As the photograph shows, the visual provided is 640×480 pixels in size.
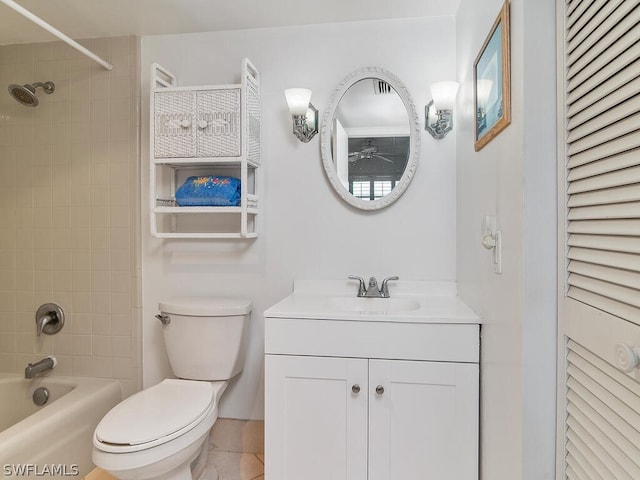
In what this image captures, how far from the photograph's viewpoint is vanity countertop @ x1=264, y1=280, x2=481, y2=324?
1.49m

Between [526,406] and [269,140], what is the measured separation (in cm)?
157

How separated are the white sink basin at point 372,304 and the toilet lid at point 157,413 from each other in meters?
0.66

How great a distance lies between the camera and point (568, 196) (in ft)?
3.16

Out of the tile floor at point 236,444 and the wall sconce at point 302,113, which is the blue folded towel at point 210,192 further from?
the tile floor at point 236,444

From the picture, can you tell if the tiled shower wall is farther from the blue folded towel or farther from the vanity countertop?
the vanity countertop

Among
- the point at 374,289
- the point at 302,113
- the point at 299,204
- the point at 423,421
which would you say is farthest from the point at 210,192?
the point at 423,421

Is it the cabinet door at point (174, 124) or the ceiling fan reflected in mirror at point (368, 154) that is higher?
the cabinet door at point (174, 124)

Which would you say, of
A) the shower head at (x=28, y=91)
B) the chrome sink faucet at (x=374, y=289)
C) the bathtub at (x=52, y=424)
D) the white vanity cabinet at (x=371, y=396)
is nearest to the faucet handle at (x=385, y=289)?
the chrome sink faucet at (x=374, y=289)

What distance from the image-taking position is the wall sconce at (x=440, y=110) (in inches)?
69.6

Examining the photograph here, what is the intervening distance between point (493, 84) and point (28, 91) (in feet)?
7.11

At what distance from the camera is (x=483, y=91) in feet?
4.60

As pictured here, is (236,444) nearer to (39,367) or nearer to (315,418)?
(315,418)

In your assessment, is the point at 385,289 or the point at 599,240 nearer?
the point at 599,240

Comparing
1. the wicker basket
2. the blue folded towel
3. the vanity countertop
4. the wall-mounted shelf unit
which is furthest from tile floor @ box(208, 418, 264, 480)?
the wicker basket
